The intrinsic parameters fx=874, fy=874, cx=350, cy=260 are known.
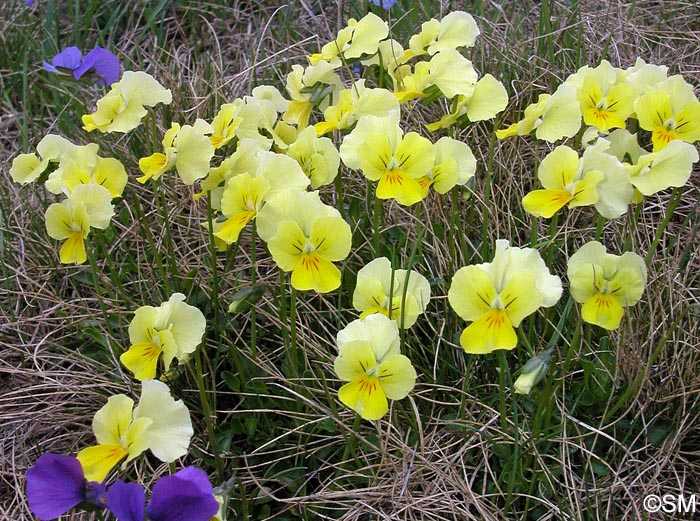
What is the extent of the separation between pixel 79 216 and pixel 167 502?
2.52ft

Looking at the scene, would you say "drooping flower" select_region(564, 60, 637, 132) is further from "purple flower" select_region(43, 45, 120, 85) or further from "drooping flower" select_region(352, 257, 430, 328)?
"purple flower" select_region(43, 45, 120, 85)

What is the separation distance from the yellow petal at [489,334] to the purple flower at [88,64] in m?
1.57

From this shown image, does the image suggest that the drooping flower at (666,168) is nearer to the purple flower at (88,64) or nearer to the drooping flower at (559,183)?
the drooping flower at (559,183)

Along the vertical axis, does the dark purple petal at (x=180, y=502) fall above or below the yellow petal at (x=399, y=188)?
below

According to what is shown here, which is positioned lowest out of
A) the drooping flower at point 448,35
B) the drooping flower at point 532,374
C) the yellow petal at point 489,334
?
the drooping flower at point 532,374

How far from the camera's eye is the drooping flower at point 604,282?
5.40 ft

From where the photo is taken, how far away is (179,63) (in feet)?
10.9

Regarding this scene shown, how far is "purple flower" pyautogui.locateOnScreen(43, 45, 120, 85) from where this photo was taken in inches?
103

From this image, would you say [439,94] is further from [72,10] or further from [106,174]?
[72,10]

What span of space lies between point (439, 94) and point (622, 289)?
681mm

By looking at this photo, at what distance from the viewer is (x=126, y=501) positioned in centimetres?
133

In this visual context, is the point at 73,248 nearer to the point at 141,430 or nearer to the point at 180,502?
the point at 141,430

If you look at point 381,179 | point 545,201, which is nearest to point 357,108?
point 381,179

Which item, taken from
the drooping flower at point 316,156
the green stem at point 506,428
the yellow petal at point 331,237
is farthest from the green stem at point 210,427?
the green stem at point 506,428
